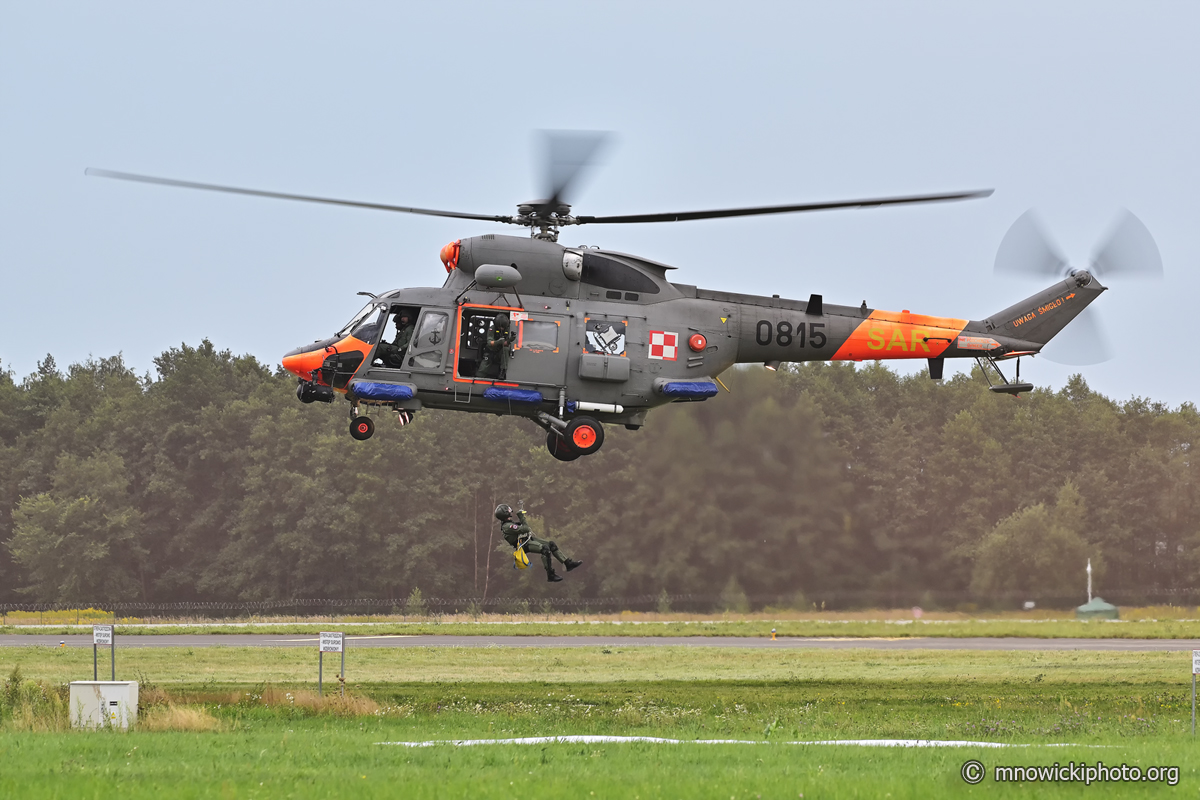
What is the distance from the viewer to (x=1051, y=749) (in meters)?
17.7

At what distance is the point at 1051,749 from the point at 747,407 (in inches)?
853

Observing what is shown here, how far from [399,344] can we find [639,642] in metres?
25.3

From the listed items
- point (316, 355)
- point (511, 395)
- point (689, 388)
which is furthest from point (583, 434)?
point (316, 355)

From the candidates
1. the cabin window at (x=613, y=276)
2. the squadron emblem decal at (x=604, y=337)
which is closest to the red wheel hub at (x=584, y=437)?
the squadron emblem decal at (x=604, y=337)

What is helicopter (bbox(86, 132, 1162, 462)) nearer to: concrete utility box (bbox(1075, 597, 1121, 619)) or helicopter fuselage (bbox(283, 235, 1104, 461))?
helicopter fuselage (bbox(283, 235, 1104, 461))

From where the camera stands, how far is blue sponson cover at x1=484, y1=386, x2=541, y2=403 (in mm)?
23203

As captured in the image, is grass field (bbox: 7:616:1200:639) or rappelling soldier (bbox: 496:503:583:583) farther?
grass field (bbox: 7:616:1200:639)

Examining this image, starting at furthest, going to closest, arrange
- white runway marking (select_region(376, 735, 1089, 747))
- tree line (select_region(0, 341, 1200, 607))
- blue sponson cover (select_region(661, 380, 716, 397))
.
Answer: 1. tree line (select_region(0, 341, 1200, 607))
2. blue sponson cover (select_region(661, 380, 716, 397))
3. white runway marking (select_region(376, 735, 1089, 747))

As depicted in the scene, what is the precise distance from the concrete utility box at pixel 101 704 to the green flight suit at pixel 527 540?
255 inches

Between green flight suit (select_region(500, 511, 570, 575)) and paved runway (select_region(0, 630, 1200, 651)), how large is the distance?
21.7m

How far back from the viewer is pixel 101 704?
21.2 meters

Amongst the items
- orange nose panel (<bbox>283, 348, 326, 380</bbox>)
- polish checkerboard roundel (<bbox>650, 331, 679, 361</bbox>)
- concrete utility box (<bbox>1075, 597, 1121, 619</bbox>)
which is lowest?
concrete utility box (<bbox>1075, 597, 1121, 619</bbox>)

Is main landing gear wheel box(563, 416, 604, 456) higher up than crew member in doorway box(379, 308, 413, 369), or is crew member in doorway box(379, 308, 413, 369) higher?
crew member in doorway box(379, 308, 413, 369)

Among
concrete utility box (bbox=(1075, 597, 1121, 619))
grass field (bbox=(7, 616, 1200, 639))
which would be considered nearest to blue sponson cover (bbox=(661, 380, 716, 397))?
grass field (bbox=(7, 616, 1200, 639))
